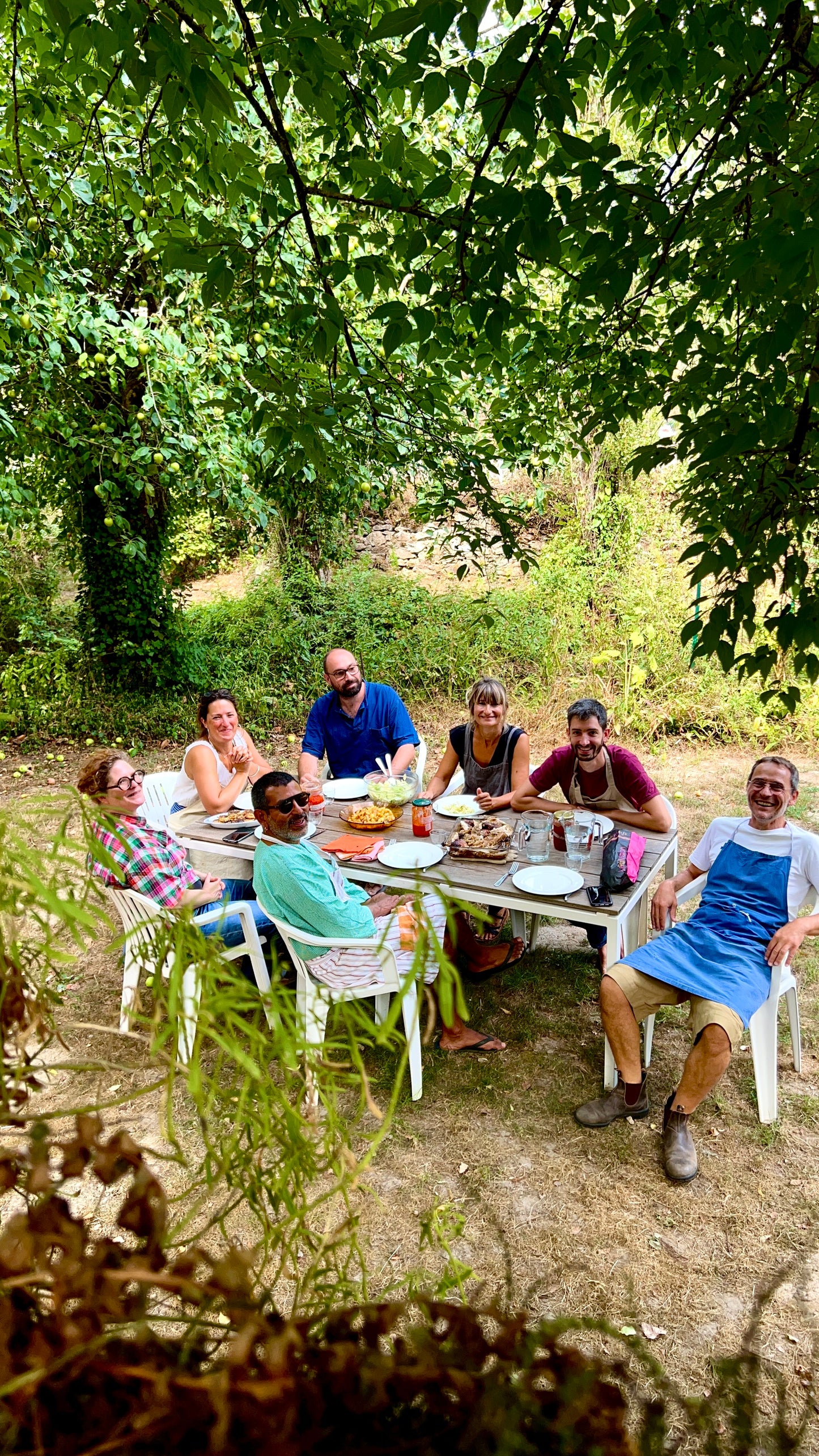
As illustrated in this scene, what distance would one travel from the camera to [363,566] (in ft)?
31.9

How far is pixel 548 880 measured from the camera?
131 inches

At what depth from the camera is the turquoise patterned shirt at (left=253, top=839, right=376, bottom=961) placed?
3.10 meters

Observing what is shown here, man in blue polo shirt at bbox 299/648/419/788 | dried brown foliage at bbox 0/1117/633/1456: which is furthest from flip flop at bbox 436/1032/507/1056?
dried brown foliage at bbox 0/1117/633/1456

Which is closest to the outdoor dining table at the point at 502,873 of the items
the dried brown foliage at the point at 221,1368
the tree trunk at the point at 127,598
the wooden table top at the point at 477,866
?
the wooden table top at the point at 477,866

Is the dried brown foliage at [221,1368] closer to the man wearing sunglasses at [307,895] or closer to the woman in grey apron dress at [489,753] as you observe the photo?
the man wearing sunglasses at [307,895]

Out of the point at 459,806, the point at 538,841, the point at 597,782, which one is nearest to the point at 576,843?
the point at 538,841

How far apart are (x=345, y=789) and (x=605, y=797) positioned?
1451 millimetres

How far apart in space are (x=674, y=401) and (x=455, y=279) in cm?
83

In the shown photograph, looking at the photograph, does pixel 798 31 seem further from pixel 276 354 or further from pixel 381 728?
pixel 381 728

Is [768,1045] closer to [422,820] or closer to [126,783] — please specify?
[422,820]

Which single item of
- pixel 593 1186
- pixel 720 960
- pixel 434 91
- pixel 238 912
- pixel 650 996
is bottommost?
pixel 593 1186

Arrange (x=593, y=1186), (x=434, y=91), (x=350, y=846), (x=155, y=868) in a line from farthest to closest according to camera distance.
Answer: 1. (x=350, y=846)
2. (x=155, y=868)
3. (x=593, y=1186)
4. (x=434, y=91)

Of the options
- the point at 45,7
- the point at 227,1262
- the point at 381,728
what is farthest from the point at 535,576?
the point at 227,1262

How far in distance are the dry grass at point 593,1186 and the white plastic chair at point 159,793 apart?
113 centimetres
